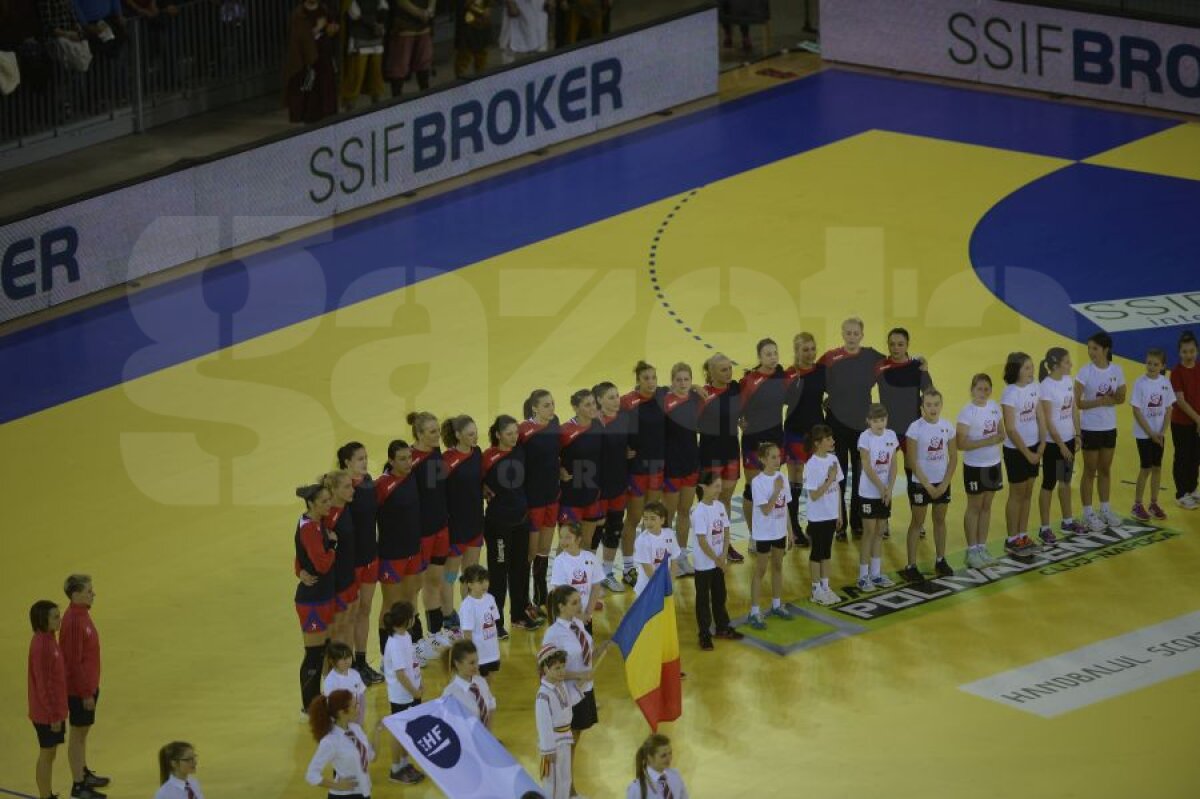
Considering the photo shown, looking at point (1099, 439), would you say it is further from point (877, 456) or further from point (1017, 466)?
point (877, 456)

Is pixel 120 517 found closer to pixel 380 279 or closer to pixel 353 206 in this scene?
pixel 380 279

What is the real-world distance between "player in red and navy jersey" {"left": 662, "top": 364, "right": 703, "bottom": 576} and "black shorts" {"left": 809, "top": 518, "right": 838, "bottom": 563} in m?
1.30

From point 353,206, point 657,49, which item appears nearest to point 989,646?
point 353,206

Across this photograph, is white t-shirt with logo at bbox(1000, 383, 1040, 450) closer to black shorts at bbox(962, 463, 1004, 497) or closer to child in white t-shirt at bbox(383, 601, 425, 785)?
black shorts at bbox(962, 463, 1004, 497)

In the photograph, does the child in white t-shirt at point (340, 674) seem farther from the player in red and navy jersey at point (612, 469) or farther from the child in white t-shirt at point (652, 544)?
the player in red and navy jersey at point (612, 469)

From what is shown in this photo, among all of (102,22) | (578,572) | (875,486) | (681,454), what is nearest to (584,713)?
(578,572)

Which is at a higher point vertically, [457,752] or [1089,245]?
[1089,245]

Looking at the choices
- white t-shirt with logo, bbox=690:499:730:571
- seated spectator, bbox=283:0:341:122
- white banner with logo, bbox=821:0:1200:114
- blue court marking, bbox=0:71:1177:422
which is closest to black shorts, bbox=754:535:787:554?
white t-shirt with logo, bbox=690:499:730:571

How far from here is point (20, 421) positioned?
22781 millimetres

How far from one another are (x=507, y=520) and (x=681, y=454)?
6.42 ft

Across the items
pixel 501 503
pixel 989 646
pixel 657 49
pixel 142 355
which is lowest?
pixel 989 646

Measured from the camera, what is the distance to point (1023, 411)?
63.1 ft

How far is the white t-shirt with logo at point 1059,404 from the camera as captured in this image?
63.3 ft

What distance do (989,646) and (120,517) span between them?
8.51m
